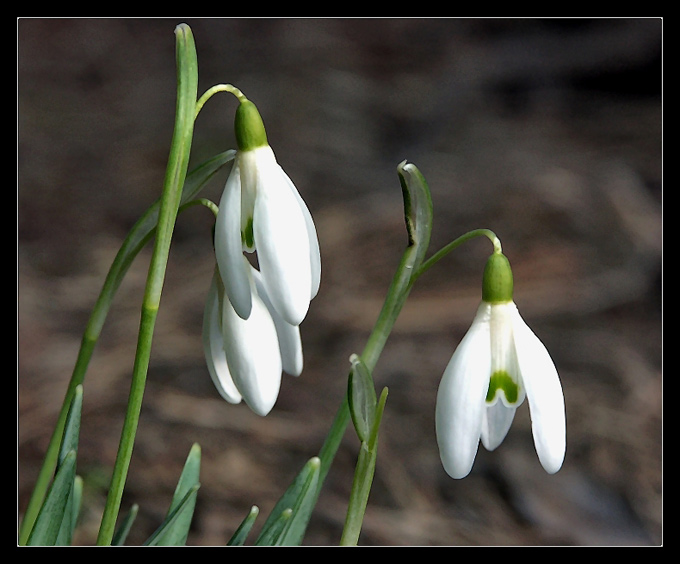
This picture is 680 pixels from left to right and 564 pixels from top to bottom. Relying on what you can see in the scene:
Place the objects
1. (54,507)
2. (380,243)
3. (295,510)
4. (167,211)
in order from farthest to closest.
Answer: (380,243) → (295,510) → (54,507) → (167,211)

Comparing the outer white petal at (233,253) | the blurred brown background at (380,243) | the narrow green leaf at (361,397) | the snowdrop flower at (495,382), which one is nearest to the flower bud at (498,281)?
the snowdrop flower at (495,382)

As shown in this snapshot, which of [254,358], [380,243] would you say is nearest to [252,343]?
[254,358]

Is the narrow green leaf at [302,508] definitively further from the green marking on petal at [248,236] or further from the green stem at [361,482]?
the green marking on petal at [248,236]

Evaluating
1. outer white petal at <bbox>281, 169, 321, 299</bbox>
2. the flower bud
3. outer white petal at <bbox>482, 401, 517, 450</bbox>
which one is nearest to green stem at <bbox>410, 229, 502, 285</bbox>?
the flower bud

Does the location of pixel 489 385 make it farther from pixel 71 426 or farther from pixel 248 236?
pixel 71 426

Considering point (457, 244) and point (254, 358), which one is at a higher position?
point (457, 244)

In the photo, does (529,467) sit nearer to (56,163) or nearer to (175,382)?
(175,382)

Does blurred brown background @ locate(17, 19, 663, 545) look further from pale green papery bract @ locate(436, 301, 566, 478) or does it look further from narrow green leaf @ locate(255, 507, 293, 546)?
pale green papery bract @ locate(436, 301, 566, 478)
